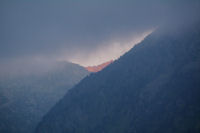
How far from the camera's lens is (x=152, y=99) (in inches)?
5714

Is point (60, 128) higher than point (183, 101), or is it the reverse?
point (60, 128)

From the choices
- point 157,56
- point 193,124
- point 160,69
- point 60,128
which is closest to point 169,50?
point 157,56

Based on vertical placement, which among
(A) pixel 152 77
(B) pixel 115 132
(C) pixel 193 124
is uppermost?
(A) pixel 152 77

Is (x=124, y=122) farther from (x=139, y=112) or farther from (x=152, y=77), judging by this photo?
(x=152, y=77)

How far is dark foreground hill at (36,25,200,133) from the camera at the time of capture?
4710 inches

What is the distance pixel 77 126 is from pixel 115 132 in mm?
48032

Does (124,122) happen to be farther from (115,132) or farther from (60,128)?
(60,128)

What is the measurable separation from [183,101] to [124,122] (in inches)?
1741

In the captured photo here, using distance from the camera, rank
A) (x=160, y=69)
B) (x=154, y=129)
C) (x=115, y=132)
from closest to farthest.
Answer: (x=154, y=129)
(x=115, y=132)
(x=160, y=69)

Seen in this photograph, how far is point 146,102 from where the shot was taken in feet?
487

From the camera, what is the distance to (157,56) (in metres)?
191

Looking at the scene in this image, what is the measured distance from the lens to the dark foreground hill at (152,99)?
392ft

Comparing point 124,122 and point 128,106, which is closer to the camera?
point 124,122

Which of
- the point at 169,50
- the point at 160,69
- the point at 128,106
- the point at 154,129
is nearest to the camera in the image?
the point at 154,129
